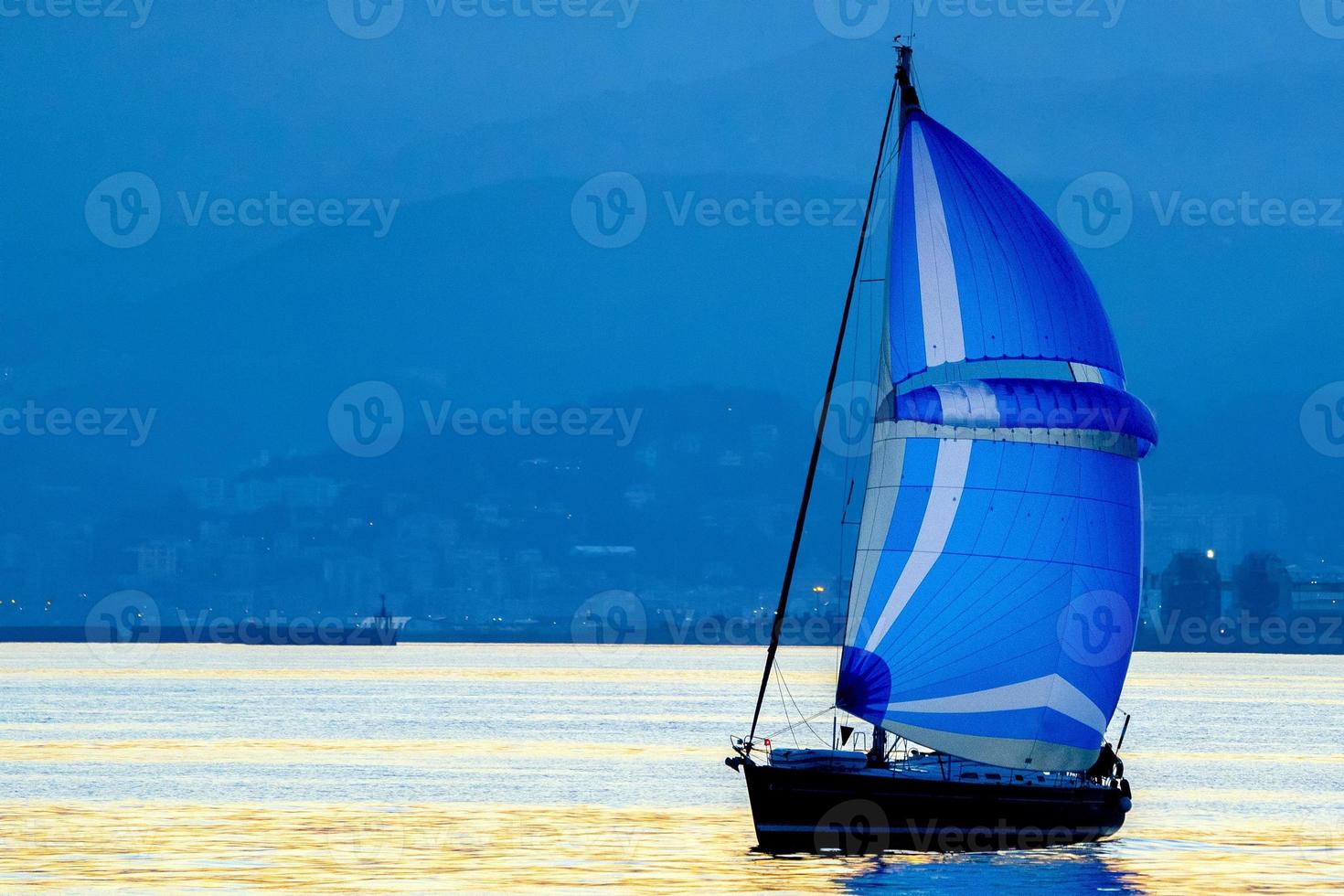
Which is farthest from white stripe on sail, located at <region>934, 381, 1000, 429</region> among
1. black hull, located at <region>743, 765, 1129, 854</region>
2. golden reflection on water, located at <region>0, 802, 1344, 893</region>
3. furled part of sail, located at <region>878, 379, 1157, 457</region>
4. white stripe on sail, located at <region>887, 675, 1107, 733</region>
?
golden reflection on water, located at <region>0, 802, 1344, 893</region>

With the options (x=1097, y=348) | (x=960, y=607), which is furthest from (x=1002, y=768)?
(x=1097, y=348)

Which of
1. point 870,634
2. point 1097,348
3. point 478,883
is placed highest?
point 1097,348

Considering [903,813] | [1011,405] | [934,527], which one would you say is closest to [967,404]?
[1011,405]

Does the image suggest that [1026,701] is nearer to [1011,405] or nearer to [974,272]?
[1011,405]

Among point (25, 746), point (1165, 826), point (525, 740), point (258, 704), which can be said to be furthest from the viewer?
point (258, 704)

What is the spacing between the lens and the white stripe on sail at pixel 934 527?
4038 cm

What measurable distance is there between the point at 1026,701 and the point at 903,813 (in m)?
3.54

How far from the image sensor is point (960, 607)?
40.5 metres

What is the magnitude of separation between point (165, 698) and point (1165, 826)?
97288 millimetres

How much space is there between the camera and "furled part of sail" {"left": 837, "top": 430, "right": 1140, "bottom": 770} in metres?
40.4

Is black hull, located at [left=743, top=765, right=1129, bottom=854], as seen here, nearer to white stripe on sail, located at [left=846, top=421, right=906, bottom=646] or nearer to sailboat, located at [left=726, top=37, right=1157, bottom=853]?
sailboat, located at [left=726, top=37, right=1157, bottom=853]

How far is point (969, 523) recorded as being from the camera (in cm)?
4053

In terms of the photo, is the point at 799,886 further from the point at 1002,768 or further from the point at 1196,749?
the point at 1196,749

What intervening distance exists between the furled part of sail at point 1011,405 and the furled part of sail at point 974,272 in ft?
1.98
